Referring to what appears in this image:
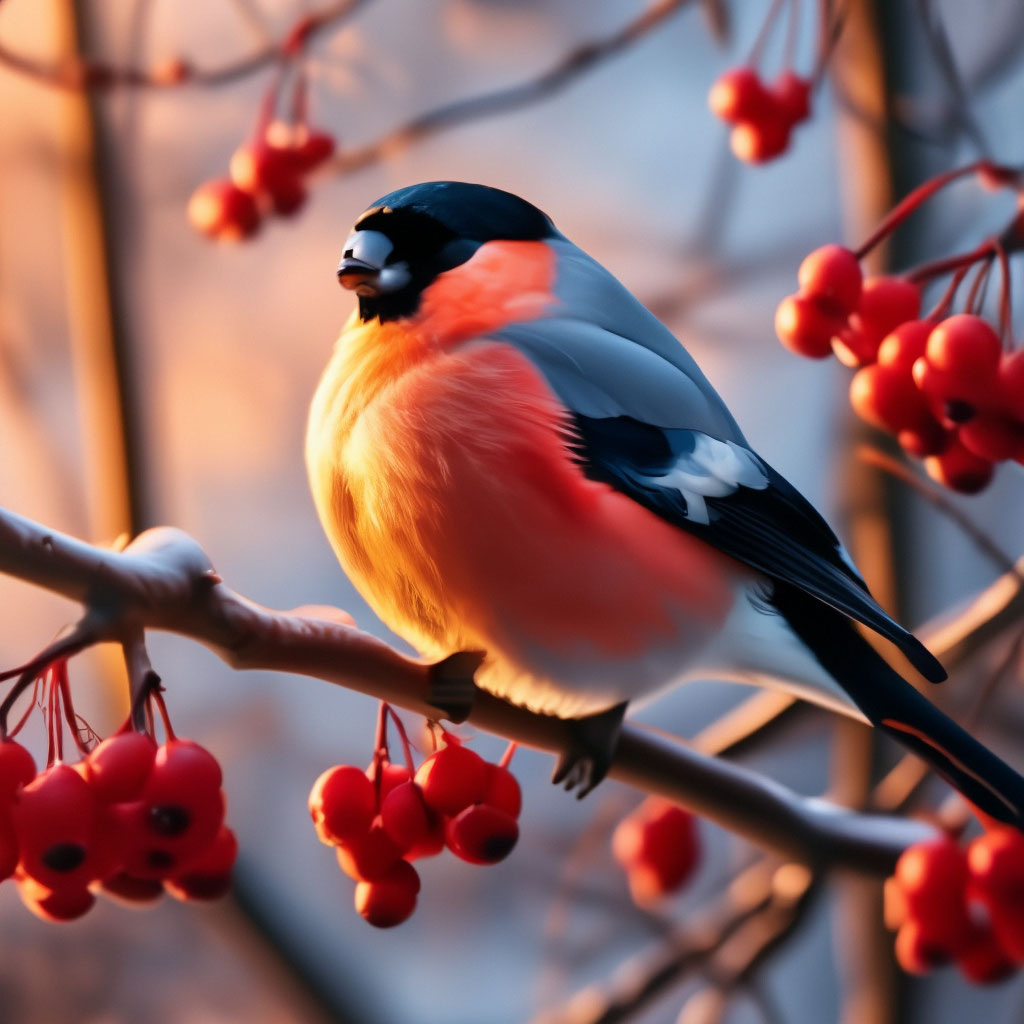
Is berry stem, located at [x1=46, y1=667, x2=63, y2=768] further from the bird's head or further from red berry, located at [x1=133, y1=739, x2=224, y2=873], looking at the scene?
the bird's head

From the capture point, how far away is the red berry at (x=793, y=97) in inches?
35.5

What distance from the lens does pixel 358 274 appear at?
54 centimetres

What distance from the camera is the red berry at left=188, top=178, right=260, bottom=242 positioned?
3.53 feet

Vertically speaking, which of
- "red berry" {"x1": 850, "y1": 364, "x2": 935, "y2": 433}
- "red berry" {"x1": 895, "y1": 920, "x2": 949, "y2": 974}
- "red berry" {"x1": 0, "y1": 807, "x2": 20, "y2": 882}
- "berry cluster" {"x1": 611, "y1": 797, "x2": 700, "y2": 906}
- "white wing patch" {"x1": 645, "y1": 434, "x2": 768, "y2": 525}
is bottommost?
"berry cluster" {"x1": 611, "y1": 797, "x2": 700, "y2": 906}

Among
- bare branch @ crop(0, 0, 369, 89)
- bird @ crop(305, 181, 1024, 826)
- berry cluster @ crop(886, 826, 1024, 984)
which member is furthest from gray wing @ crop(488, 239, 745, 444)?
bare branch @ crop(0, 0, 369, 89)

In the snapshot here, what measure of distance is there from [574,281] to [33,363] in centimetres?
86

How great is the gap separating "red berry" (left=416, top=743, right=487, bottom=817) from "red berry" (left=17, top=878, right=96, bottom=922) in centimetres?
16

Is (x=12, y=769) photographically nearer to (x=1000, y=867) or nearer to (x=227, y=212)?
(x=1000, y=867)

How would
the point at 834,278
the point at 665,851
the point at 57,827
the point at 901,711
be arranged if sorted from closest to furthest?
the point at 57,827, the point at 901,711, the point at 834,278, the point at 665,851

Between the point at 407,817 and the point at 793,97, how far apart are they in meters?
0.64

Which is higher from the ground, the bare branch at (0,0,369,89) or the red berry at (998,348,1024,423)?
the bare branch at (0,0,369,89)

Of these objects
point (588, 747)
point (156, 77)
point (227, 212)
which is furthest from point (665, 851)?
point (156, 77)

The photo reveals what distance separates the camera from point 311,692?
127 cm

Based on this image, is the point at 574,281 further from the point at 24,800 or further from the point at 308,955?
the point at 308,955
